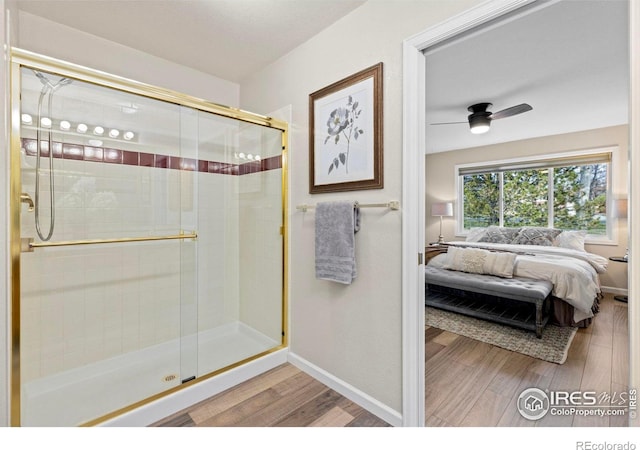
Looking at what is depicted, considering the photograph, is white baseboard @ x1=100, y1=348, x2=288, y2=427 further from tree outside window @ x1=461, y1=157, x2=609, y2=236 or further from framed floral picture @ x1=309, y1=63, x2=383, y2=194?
tree outside window @ x1=461, y1=157, x2=609, y2=236

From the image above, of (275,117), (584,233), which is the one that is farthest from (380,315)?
(584,233)

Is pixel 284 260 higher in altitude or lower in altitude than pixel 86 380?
higher

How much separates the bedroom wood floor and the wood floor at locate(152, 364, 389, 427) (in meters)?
0.48

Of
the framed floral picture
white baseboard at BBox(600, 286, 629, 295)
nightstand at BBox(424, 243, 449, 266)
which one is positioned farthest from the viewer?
nightstand at BBox(424, 243, 449, 266)

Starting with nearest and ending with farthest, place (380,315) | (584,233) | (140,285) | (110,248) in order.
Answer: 1. (380,315)
2. (110,248)
3. (140,285)
4. (584,233)

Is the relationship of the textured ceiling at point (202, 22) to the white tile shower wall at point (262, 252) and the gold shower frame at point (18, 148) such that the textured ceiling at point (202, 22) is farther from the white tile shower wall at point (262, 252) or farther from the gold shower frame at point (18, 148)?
the white tile shower wall at point (262, 252)

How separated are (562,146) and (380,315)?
497 centimetres

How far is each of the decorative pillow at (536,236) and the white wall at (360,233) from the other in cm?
414

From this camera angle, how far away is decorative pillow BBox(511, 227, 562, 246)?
446 cm

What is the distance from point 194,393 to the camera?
1.75m

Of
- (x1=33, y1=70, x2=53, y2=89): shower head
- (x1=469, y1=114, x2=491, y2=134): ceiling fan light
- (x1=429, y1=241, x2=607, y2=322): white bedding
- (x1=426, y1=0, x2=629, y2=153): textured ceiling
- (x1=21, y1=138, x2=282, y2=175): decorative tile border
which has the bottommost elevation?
(x1=429, y1=241, x2=607, y2=322): white bedding

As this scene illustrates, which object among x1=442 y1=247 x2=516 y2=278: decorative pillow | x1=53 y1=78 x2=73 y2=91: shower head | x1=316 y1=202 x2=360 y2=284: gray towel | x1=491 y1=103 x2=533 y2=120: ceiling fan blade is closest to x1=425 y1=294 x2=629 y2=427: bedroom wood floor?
x1=442 y1=247 x2=516 y2=278: decorative pillow
